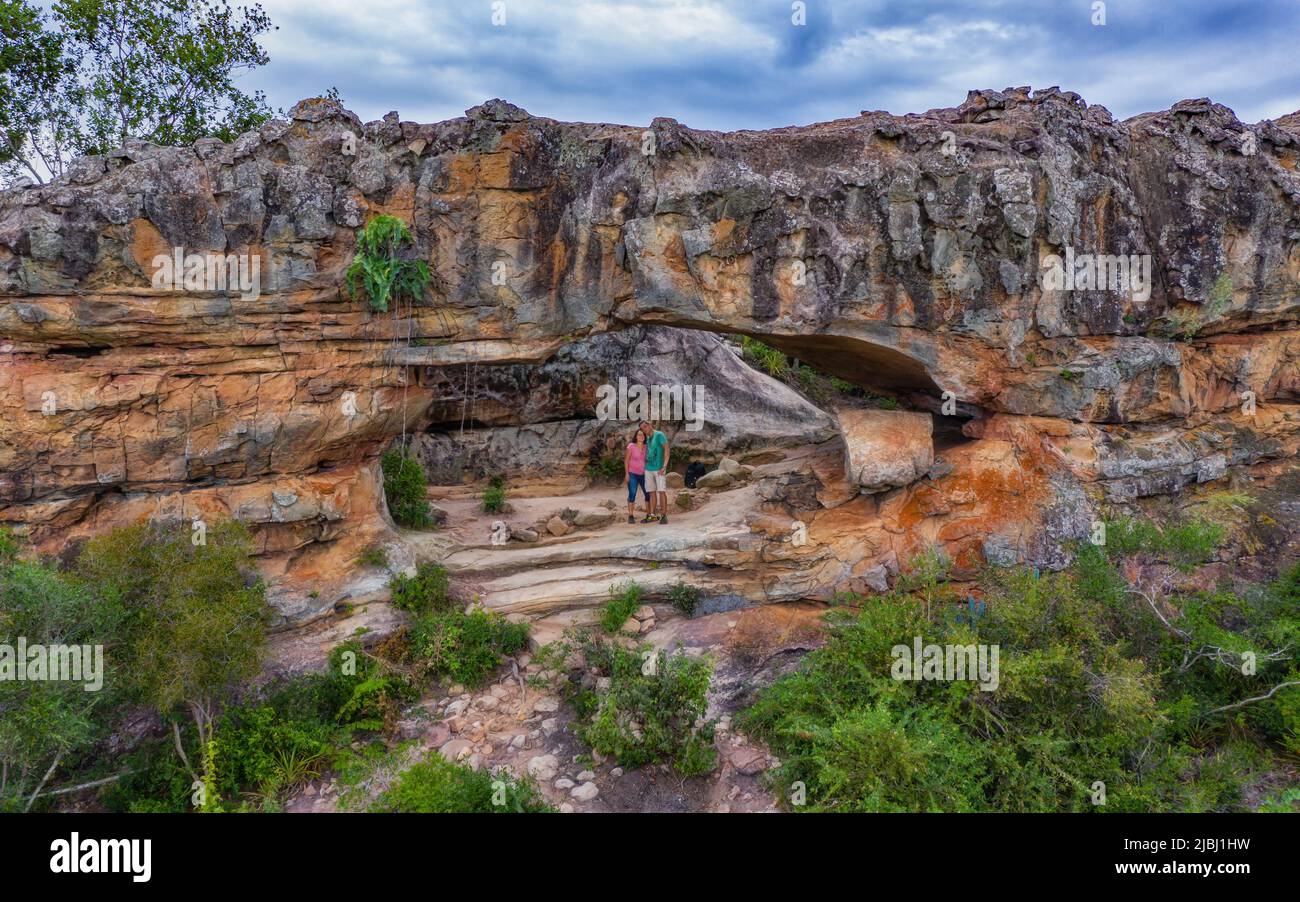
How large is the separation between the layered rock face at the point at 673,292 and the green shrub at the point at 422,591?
1115 millimetres

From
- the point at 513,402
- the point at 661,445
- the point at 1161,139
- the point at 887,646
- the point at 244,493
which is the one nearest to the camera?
the point at 887,646

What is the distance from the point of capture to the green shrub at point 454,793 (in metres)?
7.51

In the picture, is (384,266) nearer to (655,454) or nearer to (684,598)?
(655,454)

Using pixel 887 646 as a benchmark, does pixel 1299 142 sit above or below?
above

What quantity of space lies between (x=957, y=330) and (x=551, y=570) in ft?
24.4

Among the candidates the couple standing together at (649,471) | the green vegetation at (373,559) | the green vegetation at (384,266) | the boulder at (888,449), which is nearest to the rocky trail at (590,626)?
the couple standing together at (649,471)

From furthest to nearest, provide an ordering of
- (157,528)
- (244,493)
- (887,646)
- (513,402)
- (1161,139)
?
(513,402)
(1161,139)
(244,493)
(157,528)
(887,646)

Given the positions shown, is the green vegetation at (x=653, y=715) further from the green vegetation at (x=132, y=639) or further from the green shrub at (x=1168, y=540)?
the green shrub at (x=1168, y=540)

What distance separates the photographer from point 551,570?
40.0 ft

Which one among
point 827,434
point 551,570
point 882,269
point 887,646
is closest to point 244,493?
point 551,570

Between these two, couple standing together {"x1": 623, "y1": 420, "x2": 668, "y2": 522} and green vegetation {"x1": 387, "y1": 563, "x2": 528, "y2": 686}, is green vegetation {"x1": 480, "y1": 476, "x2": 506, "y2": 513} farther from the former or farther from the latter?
green vegetation {"x1": 387, "y1": 563, "x2": 528, "y2": 686}

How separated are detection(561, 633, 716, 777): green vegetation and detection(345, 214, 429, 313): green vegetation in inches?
237

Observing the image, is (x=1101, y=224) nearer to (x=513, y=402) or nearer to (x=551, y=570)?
(x=551, y=570)

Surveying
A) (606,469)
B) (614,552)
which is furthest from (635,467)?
(606,469)
